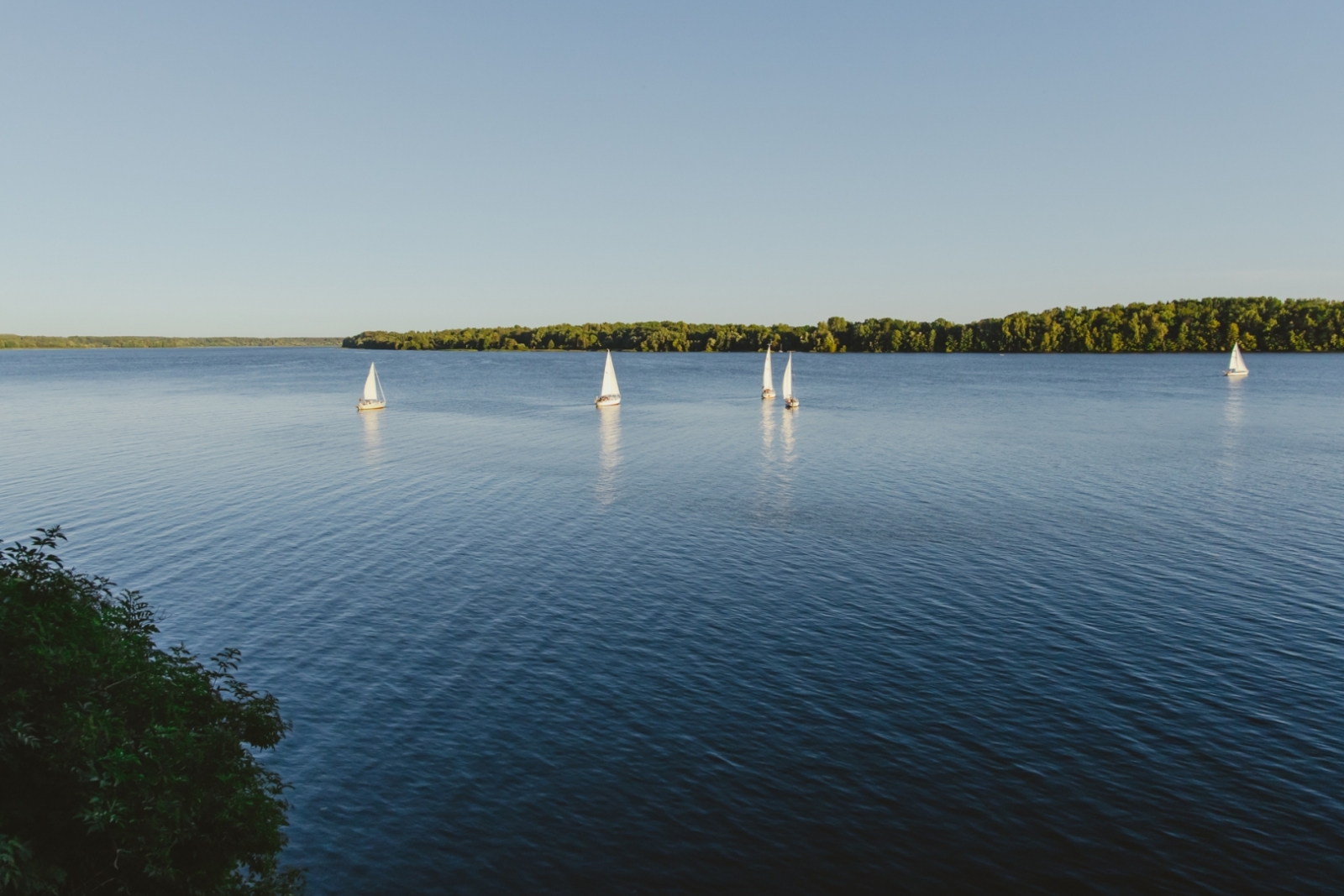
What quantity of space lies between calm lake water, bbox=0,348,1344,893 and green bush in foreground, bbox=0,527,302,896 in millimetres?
4347

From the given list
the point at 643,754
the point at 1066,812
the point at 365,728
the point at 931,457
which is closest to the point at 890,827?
the point at 1066,812

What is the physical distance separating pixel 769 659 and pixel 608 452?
61.4 metres

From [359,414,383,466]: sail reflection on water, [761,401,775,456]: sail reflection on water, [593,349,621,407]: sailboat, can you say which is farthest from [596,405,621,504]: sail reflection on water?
[359,414,383,466]: sail reflection on water

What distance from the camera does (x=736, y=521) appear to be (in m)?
60.2

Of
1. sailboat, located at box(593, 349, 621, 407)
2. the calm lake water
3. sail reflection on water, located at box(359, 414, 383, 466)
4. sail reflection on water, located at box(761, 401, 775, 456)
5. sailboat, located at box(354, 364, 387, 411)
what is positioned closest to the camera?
the calm lake water

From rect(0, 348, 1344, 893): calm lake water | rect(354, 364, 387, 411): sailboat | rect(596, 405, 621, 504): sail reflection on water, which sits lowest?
rect(0, 348, 1344, 893): calm lake water

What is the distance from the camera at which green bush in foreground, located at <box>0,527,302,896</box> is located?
49.7 ft

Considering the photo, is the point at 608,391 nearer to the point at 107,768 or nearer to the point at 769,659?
the point at 769,659

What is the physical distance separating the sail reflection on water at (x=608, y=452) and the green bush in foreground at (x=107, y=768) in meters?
48.1

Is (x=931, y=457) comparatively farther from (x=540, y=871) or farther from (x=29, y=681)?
(x=29, y=681)

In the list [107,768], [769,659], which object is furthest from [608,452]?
[107,768]

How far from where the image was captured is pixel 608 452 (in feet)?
311

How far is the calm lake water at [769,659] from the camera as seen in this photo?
22.8 m

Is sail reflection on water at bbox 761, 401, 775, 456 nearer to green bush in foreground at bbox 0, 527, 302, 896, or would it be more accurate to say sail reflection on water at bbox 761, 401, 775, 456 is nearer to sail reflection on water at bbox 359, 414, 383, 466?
sail reflection on water at bbox 359, 414, 383, 466
